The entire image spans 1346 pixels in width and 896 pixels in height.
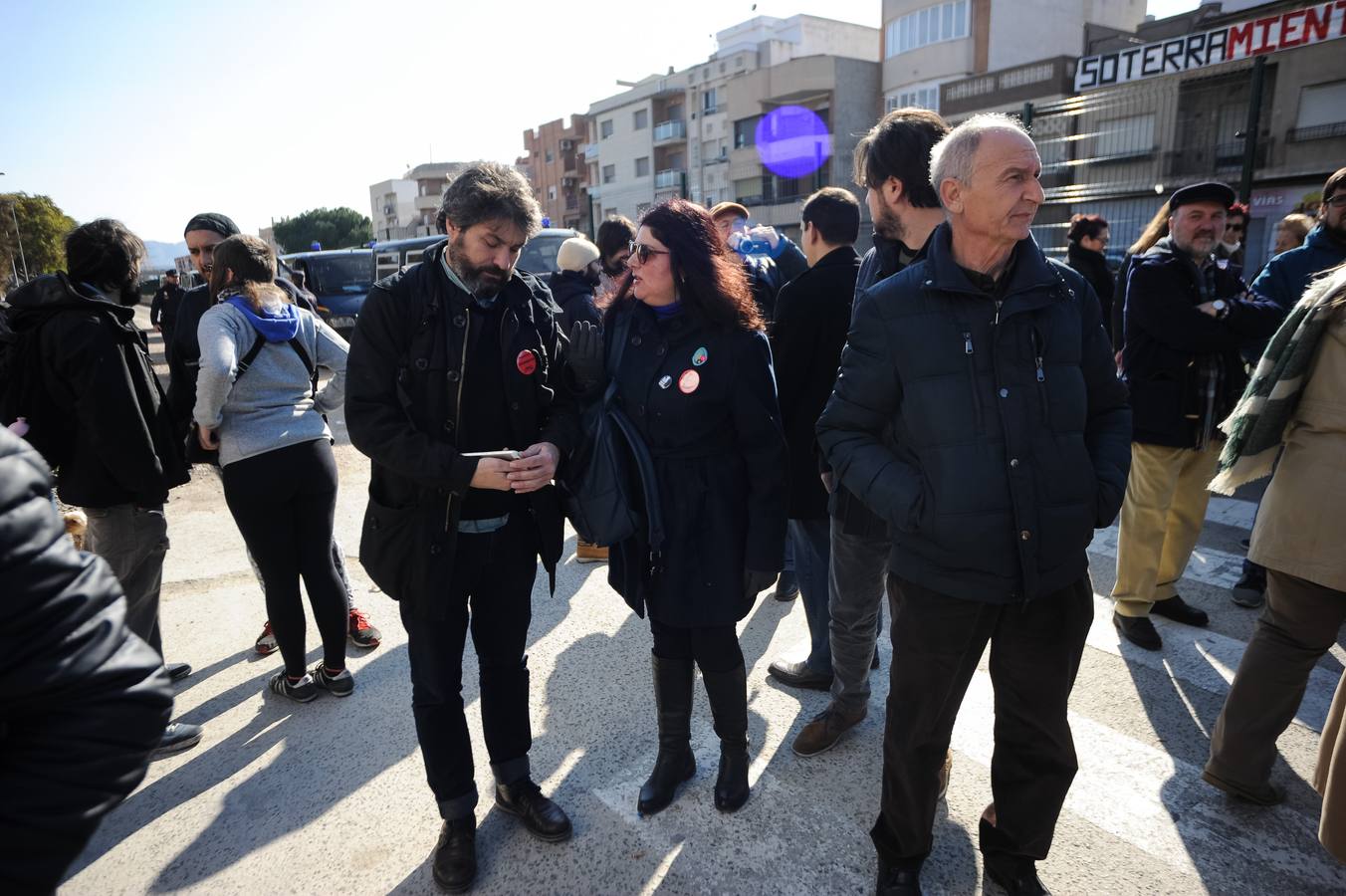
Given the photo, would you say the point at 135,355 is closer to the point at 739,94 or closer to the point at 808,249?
the point at 808,249

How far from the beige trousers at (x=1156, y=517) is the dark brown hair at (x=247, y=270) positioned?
4060mm

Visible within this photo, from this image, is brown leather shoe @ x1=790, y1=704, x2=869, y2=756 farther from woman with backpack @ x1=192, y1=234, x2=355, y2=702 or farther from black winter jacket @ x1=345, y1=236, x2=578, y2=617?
woman with backpack @ x1=192, y1=234, x2=355, y2=702

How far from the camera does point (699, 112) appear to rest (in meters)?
47.7

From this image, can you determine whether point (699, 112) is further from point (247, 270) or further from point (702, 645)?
point (702, 645)

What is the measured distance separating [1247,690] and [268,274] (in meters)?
4.09

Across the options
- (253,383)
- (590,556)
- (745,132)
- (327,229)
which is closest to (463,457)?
(253,383)

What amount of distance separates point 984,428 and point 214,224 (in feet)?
12.5

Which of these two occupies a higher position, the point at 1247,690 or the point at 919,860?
the point at 1247,690

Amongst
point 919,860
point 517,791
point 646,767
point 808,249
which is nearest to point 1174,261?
point 808,249

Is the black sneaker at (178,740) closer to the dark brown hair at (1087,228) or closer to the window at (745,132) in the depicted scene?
the dark brown hair at (1087,228)

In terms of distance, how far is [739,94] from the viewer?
4144cm

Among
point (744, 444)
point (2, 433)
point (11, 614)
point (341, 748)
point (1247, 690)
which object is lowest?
point (341, 748)

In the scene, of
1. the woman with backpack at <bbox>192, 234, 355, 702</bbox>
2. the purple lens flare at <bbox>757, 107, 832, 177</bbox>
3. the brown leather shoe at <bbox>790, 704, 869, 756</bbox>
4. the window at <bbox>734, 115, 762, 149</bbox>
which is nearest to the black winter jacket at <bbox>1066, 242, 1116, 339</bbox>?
the brown leather shoe at <bbox>790, 704, 869, 756</bbox>

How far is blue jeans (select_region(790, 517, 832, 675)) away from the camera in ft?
11.1
